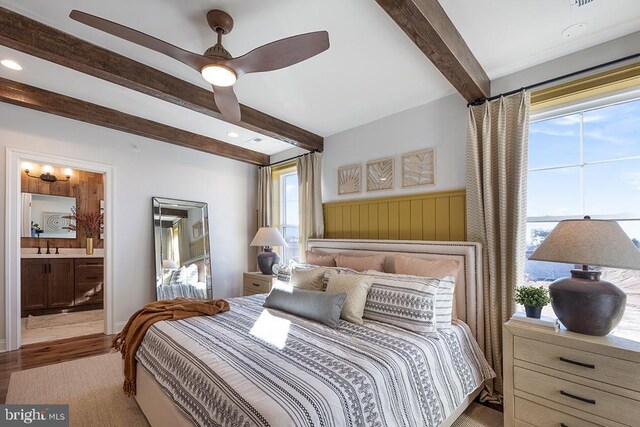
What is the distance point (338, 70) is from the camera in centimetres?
251

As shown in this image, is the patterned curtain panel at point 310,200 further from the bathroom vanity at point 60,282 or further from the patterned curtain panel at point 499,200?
the bathroom vanity at point 60,282

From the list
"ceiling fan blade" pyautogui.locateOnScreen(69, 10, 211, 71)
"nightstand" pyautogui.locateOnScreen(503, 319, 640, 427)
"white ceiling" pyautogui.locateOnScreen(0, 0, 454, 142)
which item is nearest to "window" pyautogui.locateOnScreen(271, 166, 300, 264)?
"white ceiling" pyautogui.locateOnScreen(0, 0, 454, 142)

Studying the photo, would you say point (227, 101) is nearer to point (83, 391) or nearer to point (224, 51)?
point (224, 51)

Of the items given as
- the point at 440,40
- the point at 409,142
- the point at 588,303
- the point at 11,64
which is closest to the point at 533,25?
the point at 440,40

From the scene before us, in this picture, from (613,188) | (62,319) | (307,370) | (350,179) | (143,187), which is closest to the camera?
(307,370)

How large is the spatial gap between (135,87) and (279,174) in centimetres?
263

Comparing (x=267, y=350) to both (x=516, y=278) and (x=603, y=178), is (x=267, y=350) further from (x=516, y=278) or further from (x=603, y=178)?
(x=603, y=178)

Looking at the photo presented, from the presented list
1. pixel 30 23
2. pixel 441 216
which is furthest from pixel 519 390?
pixel 30 23

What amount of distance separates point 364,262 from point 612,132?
2.14 m

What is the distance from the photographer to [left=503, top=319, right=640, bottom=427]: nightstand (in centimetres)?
152

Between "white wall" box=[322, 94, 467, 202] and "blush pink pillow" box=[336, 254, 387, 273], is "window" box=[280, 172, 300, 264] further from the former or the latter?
"blush pink pillow" box=[336, 254, 387, 273]

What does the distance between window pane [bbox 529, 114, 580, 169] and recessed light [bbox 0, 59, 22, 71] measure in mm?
4545

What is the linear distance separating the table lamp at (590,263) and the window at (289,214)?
3279 mm

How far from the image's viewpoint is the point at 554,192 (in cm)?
232
